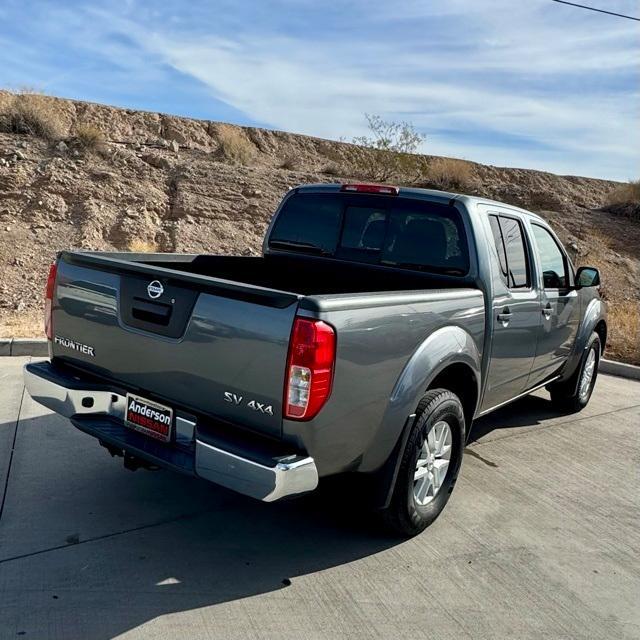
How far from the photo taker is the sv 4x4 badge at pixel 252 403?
2.87 meters

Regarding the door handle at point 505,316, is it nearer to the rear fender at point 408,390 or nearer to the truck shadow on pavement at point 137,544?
the rear fender at point 408,390

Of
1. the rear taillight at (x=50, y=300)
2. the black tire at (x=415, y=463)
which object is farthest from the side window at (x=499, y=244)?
the rear taillight at (x=50, y=300)

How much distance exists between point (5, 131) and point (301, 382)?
16.3 metres

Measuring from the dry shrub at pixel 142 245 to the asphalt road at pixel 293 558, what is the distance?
29.6ft

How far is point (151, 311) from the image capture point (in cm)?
327

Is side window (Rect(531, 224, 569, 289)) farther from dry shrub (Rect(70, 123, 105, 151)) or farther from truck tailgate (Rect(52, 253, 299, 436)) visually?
dry shrub (Rect(70, 123, 105, 151))

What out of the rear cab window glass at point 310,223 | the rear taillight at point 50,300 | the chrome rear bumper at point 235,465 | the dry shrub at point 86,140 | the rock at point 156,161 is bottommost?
the chrome rear bumper at point 235,465

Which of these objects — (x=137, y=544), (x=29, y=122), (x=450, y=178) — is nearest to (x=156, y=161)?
(x=29, y=122)

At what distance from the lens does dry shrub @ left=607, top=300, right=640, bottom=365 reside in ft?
31.1

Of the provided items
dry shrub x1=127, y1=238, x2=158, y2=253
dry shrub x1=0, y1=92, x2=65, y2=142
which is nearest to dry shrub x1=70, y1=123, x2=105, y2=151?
dry shrub x1=0, y1=92, x2=65, y2=142

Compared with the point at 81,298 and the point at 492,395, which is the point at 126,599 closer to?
the point at 81,298

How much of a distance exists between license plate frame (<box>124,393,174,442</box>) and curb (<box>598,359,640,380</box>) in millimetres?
7115

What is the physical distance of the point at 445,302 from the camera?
12.0 ft

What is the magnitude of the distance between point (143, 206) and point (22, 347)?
328 inches
